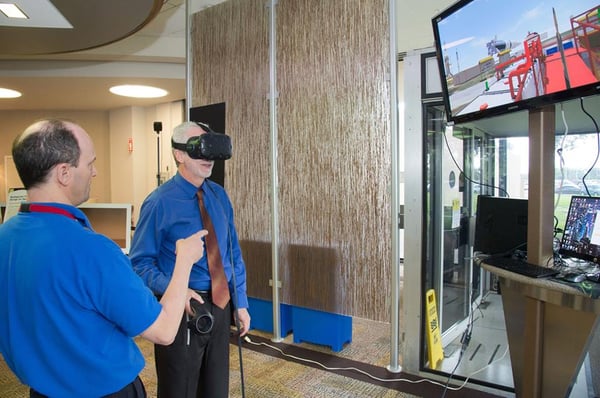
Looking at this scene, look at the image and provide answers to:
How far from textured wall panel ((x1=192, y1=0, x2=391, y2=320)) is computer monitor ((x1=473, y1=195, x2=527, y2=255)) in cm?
62

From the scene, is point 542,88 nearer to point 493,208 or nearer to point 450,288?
point 493,208

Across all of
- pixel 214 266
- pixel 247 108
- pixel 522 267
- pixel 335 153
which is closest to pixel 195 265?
pixel 214 266

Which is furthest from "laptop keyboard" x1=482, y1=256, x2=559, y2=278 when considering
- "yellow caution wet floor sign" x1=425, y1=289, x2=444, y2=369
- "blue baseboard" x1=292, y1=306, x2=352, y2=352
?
"blue baseboard" x1=292, y1=306, x2=352, y2=352

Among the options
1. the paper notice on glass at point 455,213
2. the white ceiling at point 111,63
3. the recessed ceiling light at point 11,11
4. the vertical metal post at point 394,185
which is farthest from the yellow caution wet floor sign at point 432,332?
the recessed ceiling light at point 11,11

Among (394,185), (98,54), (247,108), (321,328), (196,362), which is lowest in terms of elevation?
(321,328)

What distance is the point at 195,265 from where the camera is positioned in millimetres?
1648

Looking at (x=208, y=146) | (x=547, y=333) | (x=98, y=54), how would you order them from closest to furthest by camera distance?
(x=208, y=146) < (x=547, y=333) < (x=98, y=54)

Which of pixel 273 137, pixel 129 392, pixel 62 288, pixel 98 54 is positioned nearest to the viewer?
pixel 62 288

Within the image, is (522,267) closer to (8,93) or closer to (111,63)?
(111,63)

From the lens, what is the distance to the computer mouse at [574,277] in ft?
5.14

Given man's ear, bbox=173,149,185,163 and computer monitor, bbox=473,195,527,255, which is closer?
man's ear, bbox=173,149,185,163

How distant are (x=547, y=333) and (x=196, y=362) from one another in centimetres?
158

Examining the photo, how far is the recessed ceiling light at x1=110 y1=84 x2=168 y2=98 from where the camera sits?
21.3 ft

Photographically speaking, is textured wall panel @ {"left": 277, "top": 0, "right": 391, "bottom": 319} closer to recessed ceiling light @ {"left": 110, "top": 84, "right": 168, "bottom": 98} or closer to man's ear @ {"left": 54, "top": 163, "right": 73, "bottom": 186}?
man's ear @ {"left": 54, "top": 163, "right": 73, "bottom": 186}
